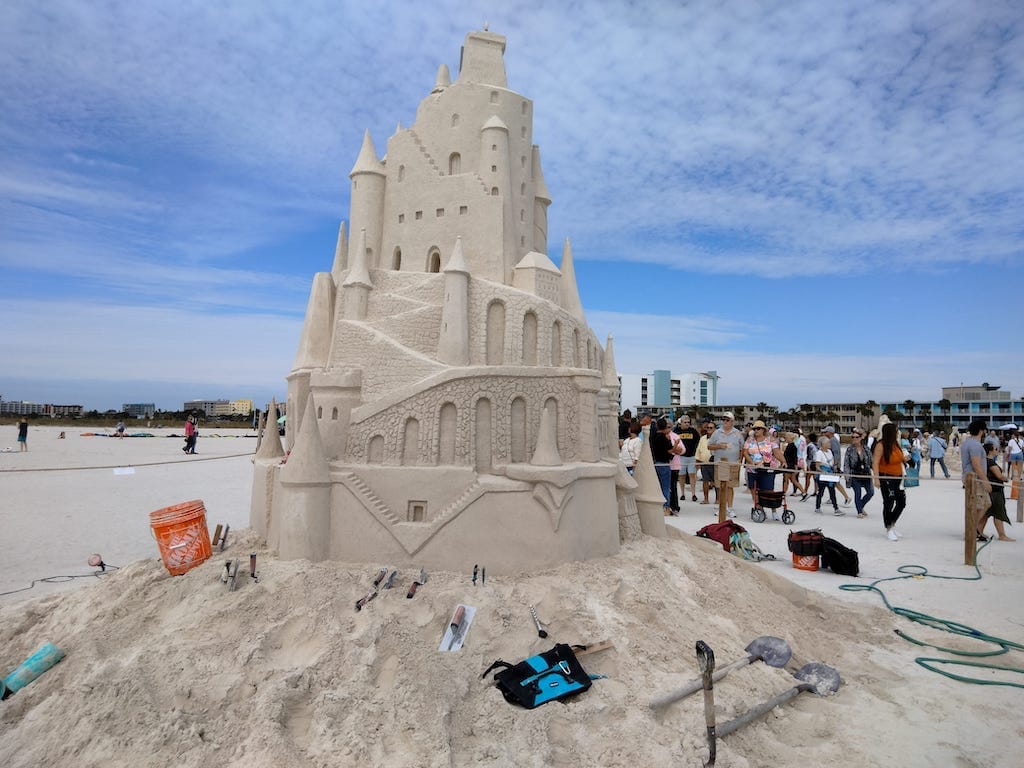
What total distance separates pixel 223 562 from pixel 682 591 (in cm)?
529

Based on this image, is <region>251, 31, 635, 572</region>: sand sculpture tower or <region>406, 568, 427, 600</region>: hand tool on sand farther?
<region>251, 31, 635, 572</region>: sand sculpture tower

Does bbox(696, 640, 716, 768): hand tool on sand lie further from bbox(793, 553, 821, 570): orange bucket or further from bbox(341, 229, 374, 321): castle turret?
bbox(341, 229, 374, 321): castle turret

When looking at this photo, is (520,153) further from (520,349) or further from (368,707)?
(368,707)

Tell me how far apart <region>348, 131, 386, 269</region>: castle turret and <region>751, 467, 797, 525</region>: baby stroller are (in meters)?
9.08

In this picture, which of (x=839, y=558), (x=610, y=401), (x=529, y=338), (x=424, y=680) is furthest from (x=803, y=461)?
(x=424, y=680)

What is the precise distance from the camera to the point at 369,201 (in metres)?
9.48

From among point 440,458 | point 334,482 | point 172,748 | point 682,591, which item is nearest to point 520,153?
point 440,458

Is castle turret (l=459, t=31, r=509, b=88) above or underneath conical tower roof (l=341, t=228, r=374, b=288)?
above

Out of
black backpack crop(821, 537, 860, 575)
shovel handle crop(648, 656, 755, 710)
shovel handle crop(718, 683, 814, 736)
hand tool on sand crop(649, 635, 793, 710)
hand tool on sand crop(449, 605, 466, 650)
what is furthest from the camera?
black backpack crop(821, 537, 860, 575)

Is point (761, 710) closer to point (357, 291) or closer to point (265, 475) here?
point (265, 475)

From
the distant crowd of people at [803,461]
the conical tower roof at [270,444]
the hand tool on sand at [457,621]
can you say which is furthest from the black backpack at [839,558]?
the conical tower roof at [270,444]

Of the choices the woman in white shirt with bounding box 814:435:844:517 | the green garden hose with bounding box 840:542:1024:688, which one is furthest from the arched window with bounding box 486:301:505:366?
the woman in white shirt with bounding box 814:435:844:517

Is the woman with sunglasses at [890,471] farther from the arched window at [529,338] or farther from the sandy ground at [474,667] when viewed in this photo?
the arched window at [529,338]

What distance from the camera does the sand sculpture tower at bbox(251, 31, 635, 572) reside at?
23.0 ft
